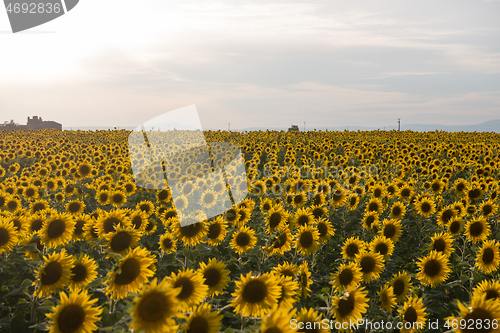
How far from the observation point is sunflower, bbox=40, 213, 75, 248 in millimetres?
4863

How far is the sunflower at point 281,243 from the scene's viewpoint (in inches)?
200

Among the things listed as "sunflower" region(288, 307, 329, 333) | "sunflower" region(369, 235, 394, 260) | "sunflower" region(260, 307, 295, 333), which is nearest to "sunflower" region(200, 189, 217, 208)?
"sunflower" region(369, 235, 394, 260)

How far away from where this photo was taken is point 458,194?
989cm

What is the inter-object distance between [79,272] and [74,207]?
3945 millimetres

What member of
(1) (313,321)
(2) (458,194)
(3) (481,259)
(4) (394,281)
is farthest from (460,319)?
(2) (458,194)

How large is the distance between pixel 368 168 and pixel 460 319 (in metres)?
12.2

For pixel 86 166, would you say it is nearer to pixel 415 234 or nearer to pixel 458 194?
pixel 415 234

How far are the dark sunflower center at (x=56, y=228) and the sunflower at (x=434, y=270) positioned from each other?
5517mm

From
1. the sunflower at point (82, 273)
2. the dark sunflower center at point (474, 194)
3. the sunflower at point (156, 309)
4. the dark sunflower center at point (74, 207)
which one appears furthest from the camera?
the dark sunflower center at point (474, 194)

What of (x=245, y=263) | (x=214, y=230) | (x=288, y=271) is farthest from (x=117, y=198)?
(x=288, y=271)

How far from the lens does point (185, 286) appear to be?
9.71 ft

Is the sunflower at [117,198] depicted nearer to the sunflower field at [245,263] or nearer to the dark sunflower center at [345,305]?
the sunflower field at [245,263]

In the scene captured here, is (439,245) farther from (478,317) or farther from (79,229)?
(79,229)

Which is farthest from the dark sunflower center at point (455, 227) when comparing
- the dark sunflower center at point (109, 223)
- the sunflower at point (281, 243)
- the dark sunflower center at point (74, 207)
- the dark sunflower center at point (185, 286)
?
the dark sunflower center at point (74, 207)
